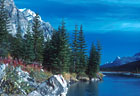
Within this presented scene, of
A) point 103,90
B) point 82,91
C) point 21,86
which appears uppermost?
point 21,86

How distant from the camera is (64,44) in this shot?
3516 centimetres

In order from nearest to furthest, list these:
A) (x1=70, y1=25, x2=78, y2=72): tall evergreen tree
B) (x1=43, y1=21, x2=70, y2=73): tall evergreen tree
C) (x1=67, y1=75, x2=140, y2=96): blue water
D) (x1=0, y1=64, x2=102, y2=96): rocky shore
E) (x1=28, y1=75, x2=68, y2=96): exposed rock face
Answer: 1. (x1=0, y1=64, x2=102, y2=96): rocky shore
2. (x1=28, y1=75, x2=68, y2=96): exposed rock face
3. (x1=67, y1=75, x2=140, y2=96): blue water
4. (x1=43, y1=21, x2=70, y2=73): tall evergreen tree
5. (x1=70, y1=25, x2=78, y2=72): tall evergreen tree

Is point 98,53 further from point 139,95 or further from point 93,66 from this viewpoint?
point 139,95

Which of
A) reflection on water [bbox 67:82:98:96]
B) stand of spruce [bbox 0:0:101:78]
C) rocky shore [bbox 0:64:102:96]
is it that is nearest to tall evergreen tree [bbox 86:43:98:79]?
stand of spruce [bbox 0:0:101:78]

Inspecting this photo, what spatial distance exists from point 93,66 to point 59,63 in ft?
52.9

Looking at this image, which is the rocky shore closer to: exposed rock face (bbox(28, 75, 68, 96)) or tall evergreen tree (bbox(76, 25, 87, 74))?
exposed rock face (bbox(28, 75, 68, 96))

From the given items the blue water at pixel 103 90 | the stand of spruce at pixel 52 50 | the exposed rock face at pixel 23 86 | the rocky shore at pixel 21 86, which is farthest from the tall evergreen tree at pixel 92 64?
the exposed rock face at pixel 23 86

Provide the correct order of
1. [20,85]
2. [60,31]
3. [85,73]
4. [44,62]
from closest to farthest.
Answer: [20,85] < [60,31] < [44,62] < [85,73]

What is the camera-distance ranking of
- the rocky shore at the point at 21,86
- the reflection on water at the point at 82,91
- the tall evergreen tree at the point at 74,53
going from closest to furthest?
the rocky shore at the point at 21,86 < the reflection on water at the point at 82,91 < the tall evergreen tree at the point at 74,53

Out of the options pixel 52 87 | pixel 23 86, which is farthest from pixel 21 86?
pixel 52 87

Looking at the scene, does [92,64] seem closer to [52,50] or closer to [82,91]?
[52,50]

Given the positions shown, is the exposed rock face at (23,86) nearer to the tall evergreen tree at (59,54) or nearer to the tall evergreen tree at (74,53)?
the tall evergreen tree at (59,54)

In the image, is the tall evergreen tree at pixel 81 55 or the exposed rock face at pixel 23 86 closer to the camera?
the exposed rock face at pixel 23 86

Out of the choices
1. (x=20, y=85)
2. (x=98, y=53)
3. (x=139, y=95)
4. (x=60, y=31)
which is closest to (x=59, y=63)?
(x=60, y=31)
